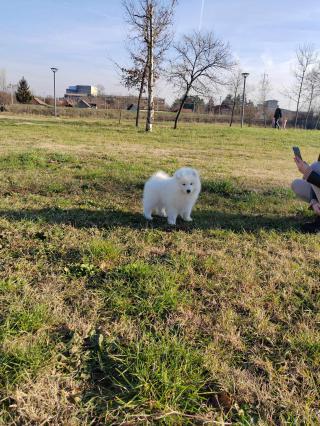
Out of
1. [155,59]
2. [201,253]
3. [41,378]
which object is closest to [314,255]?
[201,253]

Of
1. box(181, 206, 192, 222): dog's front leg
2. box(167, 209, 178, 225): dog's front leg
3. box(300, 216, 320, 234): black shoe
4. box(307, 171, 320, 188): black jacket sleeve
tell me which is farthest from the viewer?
box(181, 206, 192, 222): dog's front leg

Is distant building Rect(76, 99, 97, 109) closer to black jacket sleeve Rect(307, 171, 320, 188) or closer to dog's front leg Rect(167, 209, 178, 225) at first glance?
dog's front leg Rect(167, 209, 178, 225)

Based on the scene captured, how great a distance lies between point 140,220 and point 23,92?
58.6 meters

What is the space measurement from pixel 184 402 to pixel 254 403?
337 mm

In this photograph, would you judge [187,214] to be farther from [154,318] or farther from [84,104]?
[84,104]

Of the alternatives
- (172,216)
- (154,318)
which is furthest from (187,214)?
(154,318)

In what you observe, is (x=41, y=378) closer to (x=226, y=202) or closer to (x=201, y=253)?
(x=201, y=253)

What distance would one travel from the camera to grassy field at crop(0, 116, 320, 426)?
169cm

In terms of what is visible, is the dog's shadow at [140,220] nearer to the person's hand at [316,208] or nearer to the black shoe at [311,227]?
the black shoe at [311,227]

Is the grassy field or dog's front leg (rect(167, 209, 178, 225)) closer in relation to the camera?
the grassy field

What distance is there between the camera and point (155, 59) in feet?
67.1

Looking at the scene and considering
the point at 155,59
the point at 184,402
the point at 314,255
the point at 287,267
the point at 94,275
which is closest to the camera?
the point at 184,402

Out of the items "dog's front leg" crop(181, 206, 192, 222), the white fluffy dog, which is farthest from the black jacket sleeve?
"dog's front leg" crop(181, 206, 192, 222)

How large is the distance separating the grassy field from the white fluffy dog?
0.20m
